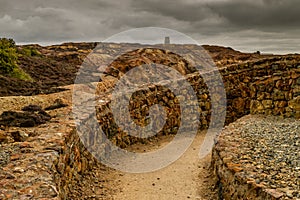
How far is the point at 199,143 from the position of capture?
12250 millimetres

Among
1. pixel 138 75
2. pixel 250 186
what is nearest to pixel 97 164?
pixel 250 186

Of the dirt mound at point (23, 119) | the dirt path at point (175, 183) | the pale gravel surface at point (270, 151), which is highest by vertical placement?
the dirt mound at point (23, 119)

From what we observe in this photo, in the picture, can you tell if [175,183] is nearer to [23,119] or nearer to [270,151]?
[270,151]

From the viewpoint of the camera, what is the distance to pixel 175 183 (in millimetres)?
8664

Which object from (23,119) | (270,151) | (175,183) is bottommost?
(175,183)

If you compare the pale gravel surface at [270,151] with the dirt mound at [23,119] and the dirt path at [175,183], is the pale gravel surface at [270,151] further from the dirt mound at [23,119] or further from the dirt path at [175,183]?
the dirt mound at [23,119]

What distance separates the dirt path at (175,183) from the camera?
7.98 meters

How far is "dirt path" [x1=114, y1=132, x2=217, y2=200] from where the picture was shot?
314 inches

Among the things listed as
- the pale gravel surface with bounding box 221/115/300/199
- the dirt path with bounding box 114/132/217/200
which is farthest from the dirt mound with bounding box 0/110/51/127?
the pale gravel surface with bounding box 221/115/300/199

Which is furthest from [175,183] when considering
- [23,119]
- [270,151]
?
[23,119]

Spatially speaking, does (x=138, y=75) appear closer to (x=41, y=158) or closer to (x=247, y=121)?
(x=247, y=121)

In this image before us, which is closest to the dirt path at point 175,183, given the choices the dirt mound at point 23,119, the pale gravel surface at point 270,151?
the pale gravel surface at point 270,151

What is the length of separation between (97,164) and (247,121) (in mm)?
5521

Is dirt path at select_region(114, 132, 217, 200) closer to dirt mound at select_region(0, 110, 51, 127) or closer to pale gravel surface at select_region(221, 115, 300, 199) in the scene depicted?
pale gravel surface at select_region(221, 115, 300, 199)
